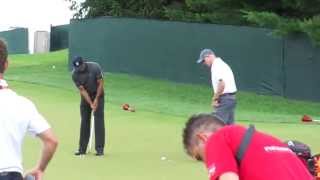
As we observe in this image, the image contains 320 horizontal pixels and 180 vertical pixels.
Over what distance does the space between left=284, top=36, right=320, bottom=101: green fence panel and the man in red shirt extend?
22.7m

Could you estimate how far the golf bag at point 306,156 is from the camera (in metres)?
5.59

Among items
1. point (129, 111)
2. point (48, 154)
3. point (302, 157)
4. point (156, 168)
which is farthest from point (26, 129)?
point (129, 111)

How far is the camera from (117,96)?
86.3ft

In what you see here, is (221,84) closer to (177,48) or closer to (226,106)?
(226,106)

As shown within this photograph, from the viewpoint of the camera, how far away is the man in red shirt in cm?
370

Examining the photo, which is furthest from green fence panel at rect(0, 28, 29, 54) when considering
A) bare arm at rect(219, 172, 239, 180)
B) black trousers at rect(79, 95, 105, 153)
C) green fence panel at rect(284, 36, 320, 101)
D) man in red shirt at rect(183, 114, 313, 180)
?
bare arm at rect(219, 172, 239, 180)

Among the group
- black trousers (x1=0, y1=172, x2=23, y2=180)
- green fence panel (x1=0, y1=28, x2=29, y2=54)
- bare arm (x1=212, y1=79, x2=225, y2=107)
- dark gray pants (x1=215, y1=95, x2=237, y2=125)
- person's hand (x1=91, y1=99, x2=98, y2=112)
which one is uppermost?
black trousers (x1=0, y1=172, x2=23, y2=180)

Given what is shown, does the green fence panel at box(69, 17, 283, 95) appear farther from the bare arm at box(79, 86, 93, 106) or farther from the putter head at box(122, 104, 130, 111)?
the bare arm at box(79, 86, 93, 106)

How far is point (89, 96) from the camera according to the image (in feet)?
45.0

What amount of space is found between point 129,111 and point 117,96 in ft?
16.2

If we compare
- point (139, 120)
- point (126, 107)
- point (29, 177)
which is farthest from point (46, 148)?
point (126, 107)

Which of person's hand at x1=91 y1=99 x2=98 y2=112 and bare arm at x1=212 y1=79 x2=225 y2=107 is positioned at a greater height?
bare arm at x1=212 y1=79 x2=225 y2=107

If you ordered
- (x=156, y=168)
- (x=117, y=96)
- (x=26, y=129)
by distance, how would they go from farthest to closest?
(x=117, y=96)
(x=156, y=168)
(x=26, y=129)

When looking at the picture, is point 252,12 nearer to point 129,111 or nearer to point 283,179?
point 129,111
